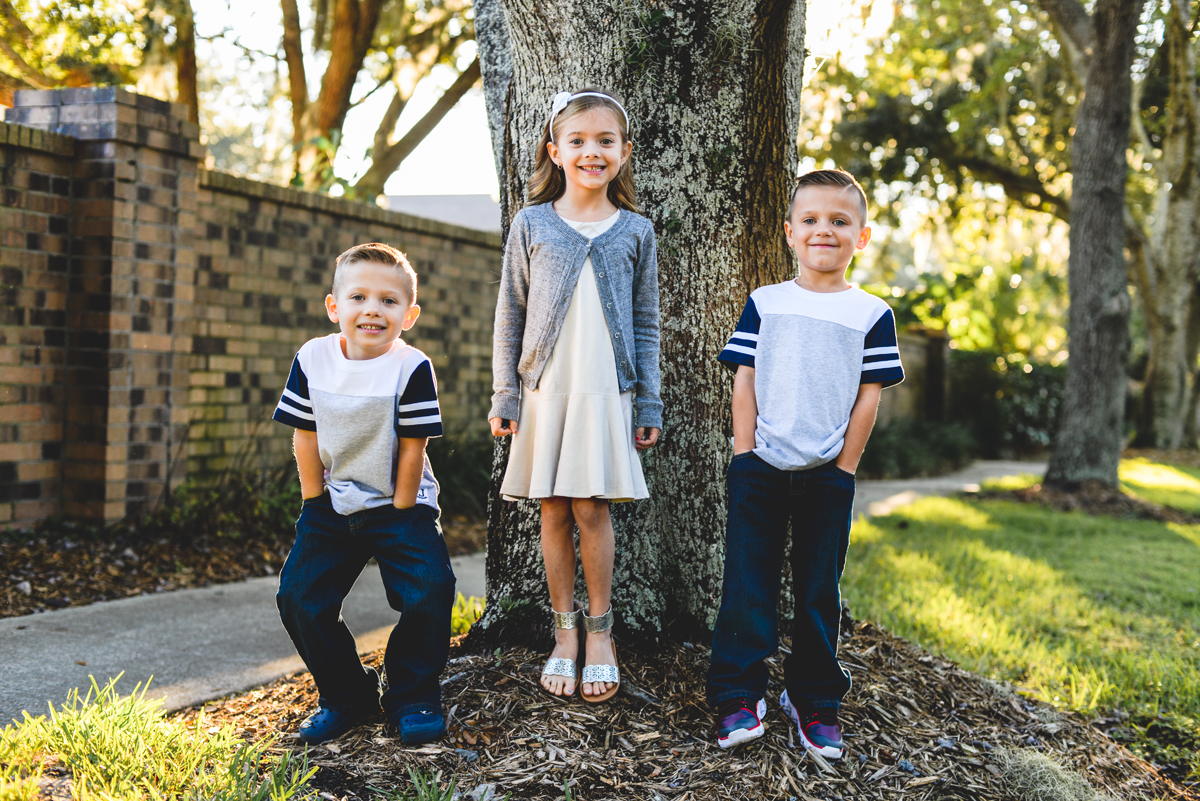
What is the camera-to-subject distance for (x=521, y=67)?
10.7 ft

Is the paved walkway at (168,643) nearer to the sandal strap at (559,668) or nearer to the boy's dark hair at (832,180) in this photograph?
the sandal strap at (559,668)

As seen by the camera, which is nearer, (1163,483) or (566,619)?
(566,619)

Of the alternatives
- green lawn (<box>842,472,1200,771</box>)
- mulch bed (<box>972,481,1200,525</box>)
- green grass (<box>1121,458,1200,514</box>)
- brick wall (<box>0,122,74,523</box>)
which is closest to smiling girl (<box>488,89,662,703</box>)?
green lawn (<box>842,472,1200,771</box>)

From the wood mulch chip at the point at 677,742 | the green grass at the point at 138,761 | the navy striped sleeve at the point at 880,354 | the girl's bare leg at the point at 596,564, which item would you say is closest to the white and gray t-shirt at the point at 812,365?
the navy striped sleeve at the point at 880,354

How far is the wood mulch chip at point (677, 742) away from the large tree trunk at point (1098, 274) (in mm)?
6588

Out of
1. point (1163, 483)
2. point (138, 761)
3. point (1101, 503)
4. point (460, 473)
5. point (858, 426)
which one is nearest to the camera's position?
point (138, 761)

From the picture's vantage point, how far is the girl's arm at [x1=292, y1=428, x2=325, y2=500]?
8.64ft

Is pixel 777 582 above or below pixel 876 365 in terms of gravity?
below

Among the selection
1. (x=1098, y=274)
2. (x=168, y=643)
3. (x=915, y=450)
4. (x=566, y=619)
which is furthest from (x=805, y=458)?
(x=915, y=450)

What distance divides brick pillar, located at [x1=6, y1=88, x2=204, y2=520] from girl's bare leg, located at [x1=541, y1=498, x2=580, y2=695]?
3103mm

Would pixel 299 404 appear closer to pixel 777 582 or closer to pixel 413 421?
pixel 413 421

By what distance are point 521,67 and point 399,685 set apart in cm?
213

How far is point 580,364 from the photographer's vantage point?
108 inches

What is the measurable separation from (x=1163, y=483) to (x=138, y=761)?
41.2 feet
